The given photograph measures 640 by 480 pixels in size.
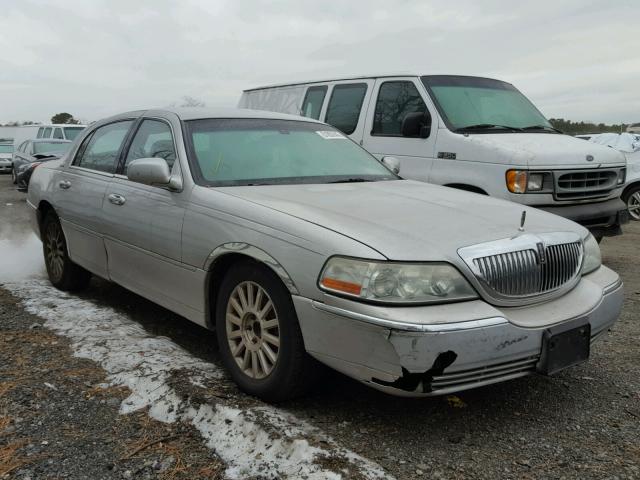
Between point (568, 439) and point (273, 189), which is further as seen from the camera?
point (273, 189)

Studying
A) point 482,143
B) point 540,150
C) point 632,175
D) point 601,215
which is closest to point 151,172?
point 482,143

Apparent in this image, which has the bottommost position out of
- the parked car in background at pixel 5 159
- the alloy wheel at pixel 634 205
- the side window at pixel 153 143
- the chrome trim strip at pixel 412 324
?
the parked car in background at pixel 5 159

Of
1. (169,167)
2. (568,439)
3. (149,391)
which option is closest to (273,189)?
(169,167)

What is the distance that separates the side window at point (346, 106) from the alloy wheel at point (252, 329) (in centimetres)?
420

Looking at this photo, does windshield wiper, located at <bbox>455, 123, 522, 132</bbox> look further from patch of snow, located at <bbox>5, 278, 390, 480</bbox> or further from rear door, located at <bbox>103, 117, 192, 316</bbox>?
patch of snow, located at <bbox>5, 278, 390, 480</bbox>

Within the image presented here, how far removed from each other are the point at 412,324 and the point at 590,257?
150 centimetres

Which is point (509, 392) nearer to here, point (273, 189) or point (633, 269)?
point (273, 189)

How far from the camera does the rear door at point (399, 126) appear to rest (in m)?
6.37

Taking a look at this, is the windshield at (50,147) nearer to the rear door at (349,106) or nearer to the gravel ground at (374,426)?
the rear door at (349,106)

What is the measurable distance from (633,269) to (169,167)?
5.35 m

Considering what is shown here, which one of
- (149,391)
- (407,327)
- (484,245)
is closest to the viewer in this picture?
(407,327)

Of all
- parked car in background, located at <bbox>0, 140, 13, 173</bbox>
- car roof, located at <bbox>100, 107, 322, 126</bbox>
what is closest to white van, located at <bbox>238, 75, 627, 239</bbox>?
car roof, located at <bbox>100, 107, 322, 126</bbox>

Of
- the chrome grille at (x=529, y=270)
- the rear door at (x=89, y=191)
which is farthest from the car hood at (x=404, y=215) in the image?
the rear door at (x=89, y=191)

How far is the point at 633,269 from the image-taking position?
701 centimetres
